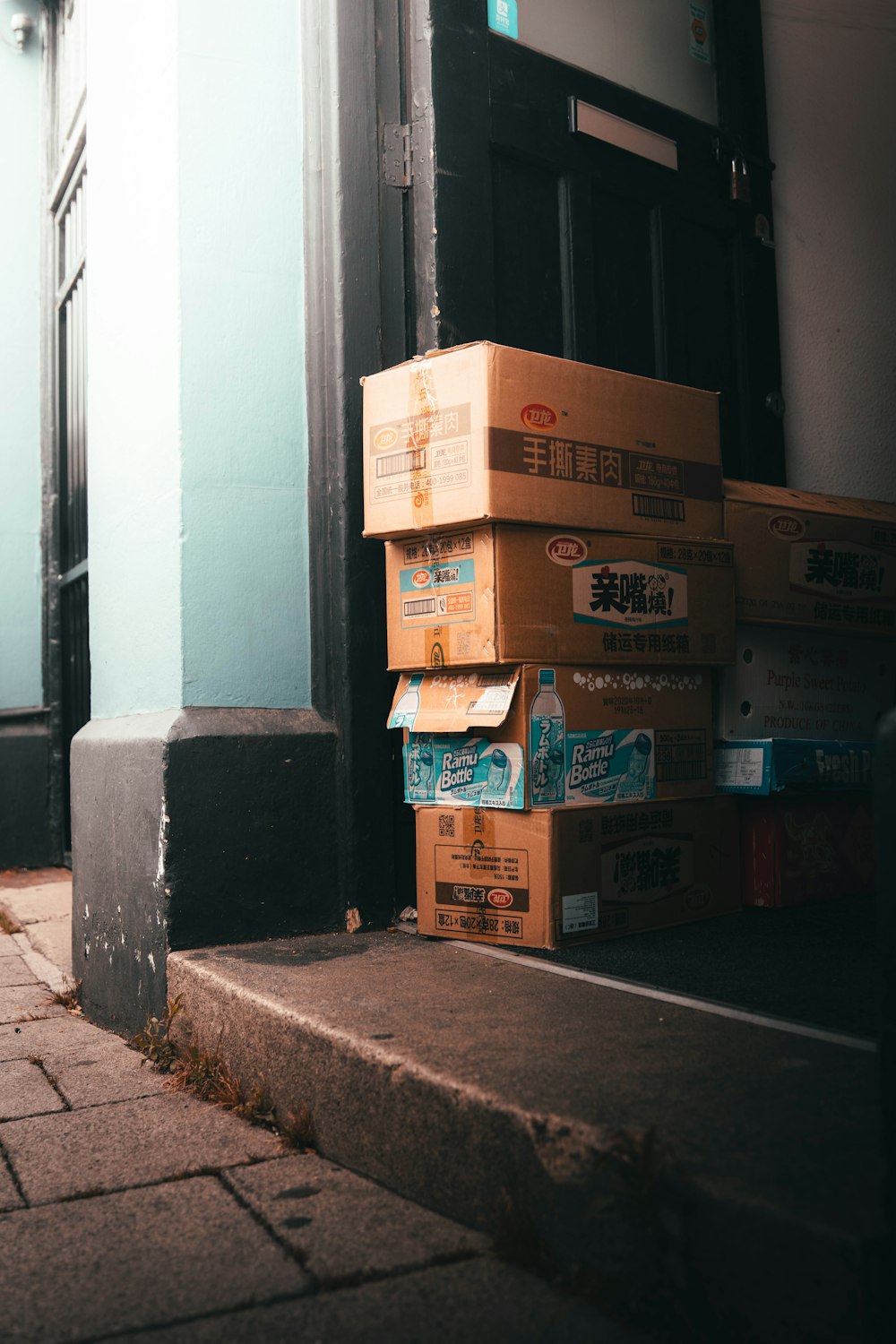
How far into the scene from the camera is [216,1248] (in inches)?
57.7

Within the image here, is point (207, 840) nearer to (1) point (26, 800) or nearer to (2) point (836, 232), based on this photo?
(2) point (836, 232)

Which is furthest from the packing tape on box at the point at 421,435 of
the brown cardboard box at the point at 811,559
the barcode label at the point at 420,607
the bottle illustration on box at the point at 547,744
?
the brown cardboard box at the point at 811,559

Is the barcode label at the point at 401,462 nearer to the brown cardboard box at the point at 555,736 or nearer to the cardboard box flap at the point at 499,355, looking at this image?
the cardboard box flap at the point at 499,355

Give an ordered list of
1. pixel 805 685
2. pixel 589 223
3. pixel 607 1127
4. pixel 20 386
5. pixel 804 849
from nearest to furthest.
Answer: pixel 607 1127
pixel 804 849
pixel 805 685
pixel 589 223
pixel 20 386

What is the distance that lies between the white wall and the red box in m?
1.15

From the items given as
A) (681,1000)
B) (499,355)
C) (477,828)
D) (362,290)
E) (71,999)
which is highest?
(362,290)

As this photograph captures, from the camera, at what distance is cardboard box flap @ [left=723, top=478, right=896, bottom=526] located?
2.69 meters

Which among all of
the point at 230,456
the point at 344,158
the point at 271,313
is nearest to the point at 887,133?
the point at 344,158

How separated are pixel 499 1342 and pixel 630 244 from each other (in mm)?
2699

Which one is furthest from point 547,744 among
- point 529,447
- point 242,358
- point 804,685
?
point 242,358

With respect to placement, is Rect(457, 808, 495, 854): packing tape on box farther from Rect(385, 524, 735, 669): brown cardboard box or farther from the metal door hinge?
the metal door hinge

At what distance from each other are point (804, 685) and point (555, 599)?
883 millimetres

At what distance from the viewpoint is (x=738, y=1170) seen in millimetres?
1136

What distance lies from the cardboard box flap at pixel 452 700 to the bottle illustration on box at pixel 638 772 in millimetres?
336
